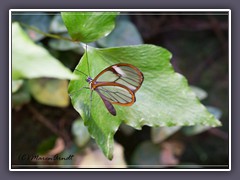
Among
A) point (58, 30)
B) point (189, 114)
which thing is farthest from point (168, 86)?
point (58, 30)

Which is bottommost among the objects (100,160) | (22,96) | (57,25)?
(100,160)

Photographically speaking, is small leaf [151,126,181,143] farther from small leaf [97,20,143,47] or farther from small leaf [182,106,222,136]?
small leaf [97,20,143,47]

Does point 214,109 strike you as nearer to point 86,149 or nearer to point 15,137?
point 86,149

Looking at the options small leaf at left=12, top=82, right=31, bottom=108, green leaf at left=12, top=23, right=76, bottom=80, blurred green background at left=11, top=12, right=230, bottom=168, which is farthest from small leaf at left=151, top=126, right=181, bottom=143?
green leaf at left=12, top=23, right=76, bottom=80

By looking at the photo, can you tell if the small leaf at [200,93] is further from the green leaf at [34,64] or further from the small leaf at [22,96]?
the green leaf at [34,64]

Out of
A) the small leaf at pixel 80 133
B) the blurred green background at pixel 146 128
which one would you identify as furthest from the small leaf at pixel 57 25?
the small leaf at pixel 80 133

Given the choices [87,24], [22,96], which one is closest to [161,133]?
[22,96]

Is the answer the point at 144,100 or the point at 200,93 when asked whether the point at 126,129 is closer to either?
the point at 200,93
